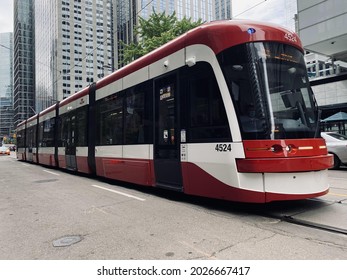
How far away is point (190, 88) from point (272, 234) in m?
3.22

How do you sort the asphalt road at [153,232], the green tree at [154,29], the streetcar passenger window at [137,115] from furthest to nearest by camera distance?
the green tree at [154,29] < the streetcar passenger window at [137,115] < the asphalt road at [153,232]

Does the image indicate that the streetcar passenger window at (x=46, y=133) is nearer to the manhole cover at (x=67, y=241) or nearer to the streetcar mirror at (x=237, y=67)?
the manhole cover at (x=67, y=241)

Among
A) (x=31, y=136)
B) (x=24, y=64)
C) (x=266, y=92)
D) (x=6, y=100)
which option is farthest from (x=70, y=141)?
(x=6, y=100)

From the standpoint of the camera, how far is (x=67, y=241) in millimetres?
4445

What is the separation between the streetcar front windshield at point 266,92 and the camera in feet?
17.4

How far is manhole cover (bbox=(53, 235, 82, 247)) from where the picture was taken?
432cm

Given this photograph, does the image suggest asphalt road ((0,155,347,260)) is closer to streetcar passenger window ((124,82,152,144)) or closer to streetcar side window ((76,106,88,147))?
streetcar passenger window ((124,82,152,144))

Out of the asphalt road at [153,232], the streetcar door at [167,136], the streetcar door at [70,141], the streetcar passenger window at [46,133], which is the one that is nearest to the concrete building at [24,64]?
the streetcar passenger window at [46,133]

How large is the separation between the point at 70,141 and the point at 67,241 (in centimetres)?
932

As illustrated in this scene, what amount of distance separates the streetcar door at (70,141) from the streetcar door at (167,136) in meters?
6.63

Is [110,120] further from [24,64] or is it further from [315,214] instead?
[24,64]

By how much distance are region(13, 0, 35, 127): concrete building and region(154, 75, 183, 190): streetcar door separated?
109 meters

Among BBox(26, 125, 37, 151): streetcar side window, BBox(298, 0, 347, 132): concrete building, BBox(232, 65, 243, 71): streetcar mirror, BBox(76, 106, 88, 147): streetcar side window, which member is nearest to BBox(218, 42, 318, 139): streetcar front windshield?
BBox(232, 65, 243, 71): streetcar mirror

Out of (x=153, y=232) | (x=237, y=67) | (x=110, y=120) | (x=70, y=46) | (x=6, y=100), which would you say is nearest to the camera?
(x=153, y=232)
